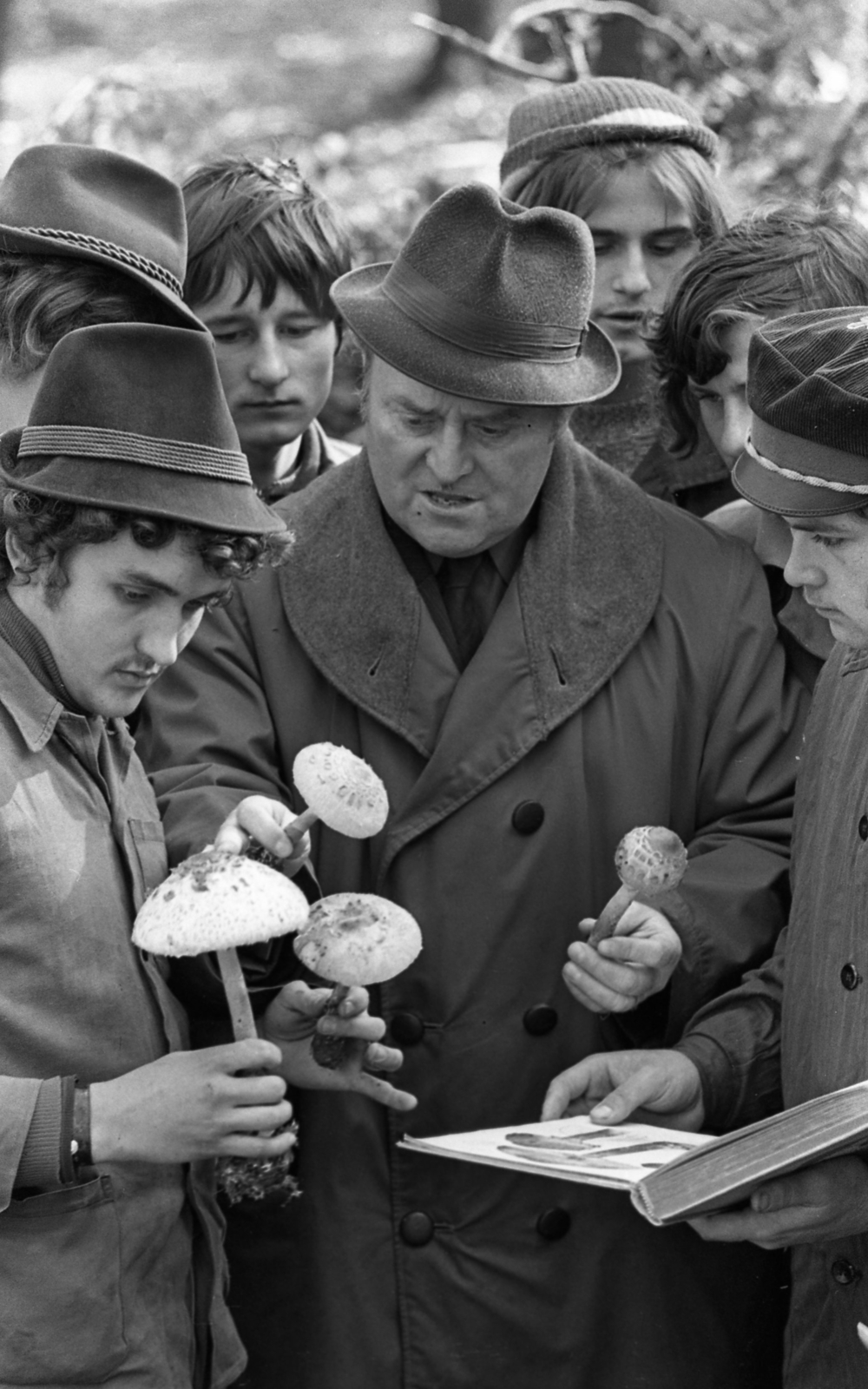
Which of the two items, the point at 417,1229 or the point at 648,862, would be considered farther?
the point at 417,1229

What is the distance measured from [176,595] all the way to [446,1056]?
4.07 ft

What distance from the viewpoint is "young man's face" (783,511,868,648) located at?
2900mm

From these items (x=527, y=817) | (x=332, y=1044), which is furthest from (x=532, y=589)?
(x=332, y=1044)

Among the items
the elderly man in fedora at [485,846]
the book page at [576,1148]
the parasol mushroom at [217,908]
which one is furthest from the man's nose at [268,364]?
the book page at [576,1148]

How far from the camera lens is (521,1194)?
3646 millimetres

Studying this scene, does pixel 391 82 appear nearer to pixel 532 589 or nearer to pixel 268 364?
pixel 268 364

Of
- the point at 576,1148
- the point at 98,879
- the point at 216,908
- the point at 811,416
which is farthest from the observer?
the point at 576,1148

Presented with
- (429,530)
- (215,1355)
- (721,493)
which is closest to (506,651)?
(429,530)

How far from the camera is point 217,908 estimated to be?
9.04 feet

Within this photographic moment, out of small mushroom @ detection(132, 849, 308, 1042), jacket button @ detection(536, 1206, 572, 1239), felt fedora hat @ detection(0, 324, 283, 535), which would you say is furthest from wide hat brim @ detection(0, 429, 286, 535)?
jacket button @ detection(536, 1206, 572, 1239)

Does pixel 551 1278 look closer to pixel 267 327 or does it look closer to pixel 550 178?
pixel 267 327

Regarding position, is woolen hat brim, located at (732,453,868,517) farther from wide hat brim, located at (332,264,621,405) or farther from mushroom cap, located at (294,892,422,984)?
mushroom cap, located at (294,892,422,984)

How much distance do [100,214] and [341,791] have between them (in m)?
1.27

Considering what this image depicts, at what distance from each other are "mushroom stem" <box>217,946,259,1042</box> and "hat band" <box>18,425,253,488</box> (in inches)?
33.6
